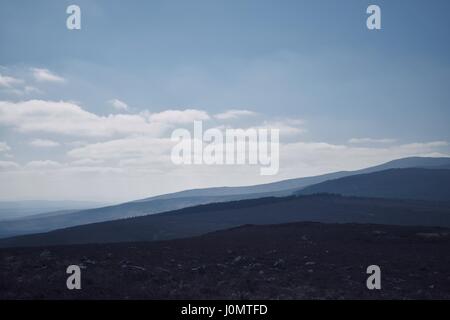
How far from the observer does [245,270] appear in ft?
69.8

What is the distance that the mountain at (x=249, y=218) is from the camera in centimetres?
6469

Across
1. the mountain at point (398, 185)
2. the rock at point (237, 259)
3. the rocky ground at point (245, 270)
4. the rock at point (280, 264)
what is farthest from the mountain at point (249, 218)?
the mountain at point (398, 185)

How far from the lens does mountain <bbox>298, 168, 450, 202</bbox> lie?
143 meters

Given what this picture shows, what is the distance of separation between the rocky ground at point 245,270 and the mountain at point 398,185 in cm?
12113

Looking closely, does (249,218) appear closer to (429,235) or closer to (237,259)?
(429,235)

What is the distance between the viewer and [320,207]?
93938 millimetres

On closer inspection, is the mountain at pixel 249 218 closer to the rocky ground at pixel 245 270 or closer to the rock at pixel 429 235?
the rocky ground at pixel 245 270

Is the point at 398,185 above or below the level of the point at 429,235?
below

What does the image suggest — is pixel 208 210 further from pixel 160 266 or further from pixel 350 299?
pixel 350 299

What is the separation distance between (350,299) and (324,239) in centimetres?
1693

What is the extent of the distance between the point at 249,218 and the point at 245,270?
6573cm

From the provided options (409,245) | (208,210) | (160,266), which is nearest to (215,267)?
(160,266)

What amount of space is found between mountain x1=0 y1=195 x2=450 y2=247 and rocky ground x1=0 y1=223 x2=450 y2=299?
117ft

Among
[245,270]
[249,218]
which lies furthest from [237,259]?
[249,218]
